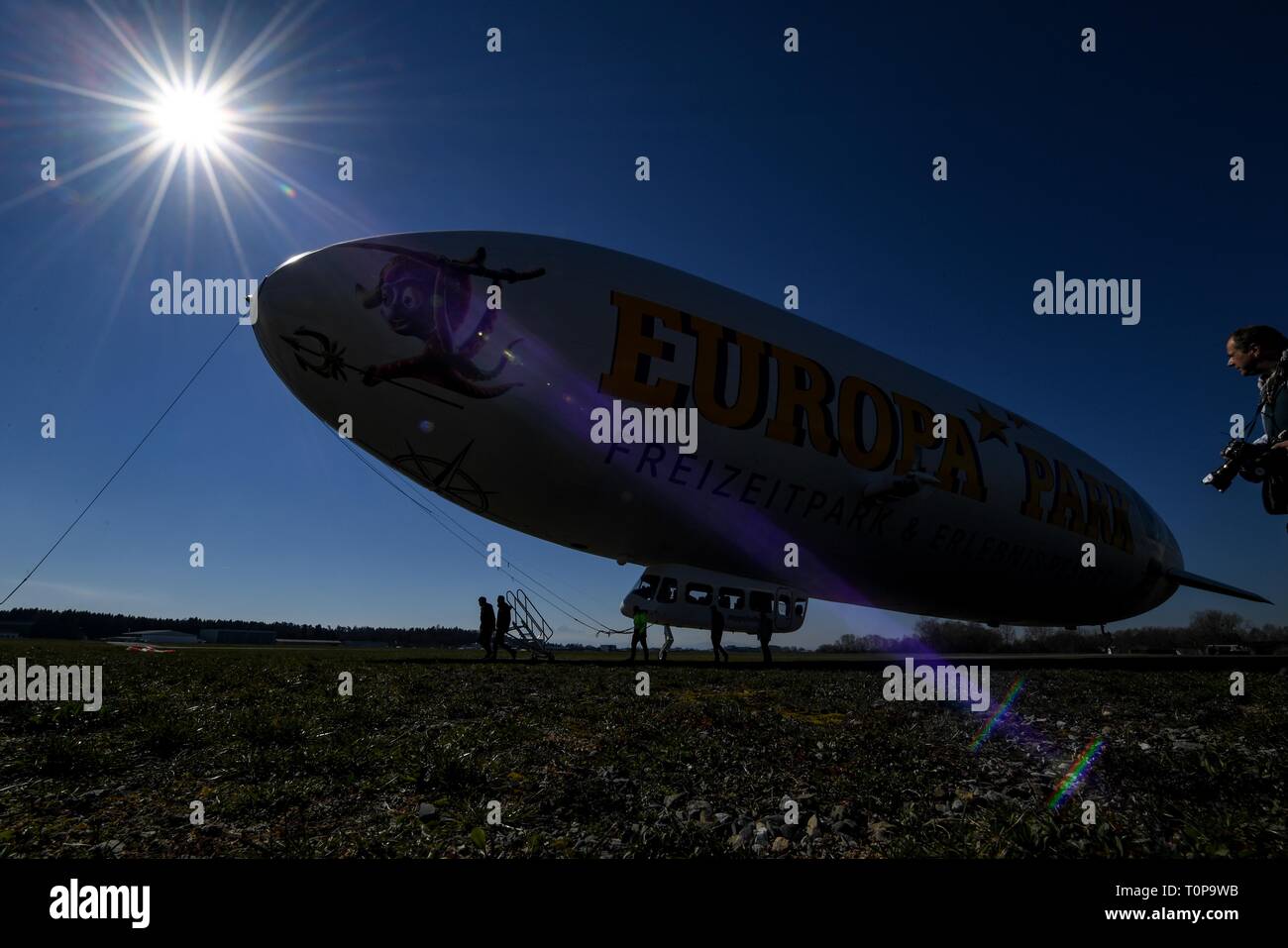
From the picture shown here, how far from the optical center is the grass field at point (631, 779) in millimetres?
3320

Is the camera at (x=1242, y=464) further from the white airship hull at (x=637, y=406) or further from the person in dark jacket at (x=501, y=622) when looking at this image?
the person in dark jacket at (x=501, y=622)

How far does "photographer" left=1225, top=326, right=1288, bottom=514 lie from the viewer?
195 inches

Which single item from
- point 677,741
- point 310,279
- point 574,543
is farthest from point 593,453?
point 677,741

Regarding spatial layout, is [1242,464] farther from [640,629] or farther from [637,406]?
[640,629]

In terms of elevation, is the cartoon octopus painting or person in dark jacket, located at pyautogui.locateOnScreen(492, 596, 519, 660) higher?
the cartoon octopus painting

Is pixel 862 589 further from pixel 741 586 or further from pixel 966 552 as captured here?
pixel 741 586

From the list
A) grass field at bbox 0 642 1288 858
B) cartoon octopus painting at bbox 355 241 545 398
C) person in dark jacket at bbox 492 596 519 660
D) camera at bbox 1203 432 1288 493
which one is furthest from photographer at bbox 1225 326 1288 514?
person in dark jacket at bbox 492 596 519 660

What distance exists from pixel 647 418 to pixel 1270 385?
11424 millimetres

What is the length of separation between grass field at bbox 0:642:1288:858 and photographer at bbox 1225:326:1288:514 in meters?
2.04

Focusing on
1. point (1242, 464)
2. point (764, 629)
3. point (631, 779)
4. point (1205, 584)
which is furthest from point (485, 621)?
point (1205, 584)

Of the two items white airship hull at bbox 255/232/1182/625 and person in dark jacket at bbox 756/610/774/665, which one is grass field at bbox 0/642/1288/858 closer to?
white airship hull at bbox 255/232/1182/625

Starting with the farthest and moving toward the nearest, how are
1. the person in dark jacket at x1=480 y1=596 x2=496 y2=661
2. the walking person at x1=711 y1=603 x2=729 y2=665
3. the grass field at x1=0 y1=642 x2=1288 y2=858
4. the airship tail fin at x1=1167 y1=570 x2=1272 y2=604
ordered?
1. the airship tail fin at x1=1167 y1=570 x2=1272 y2=604
2. the person in dark jacket at x1=480 y1=596 x2=496 y2=661
3. the walking person at x1=711 y1=603 x2=729 y2=665
4. the grass field at x1=0 y1=642 x2=1288 y2=858

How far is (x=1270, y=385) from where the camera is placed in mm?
4992

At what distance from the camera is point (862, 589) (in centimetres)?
2148
